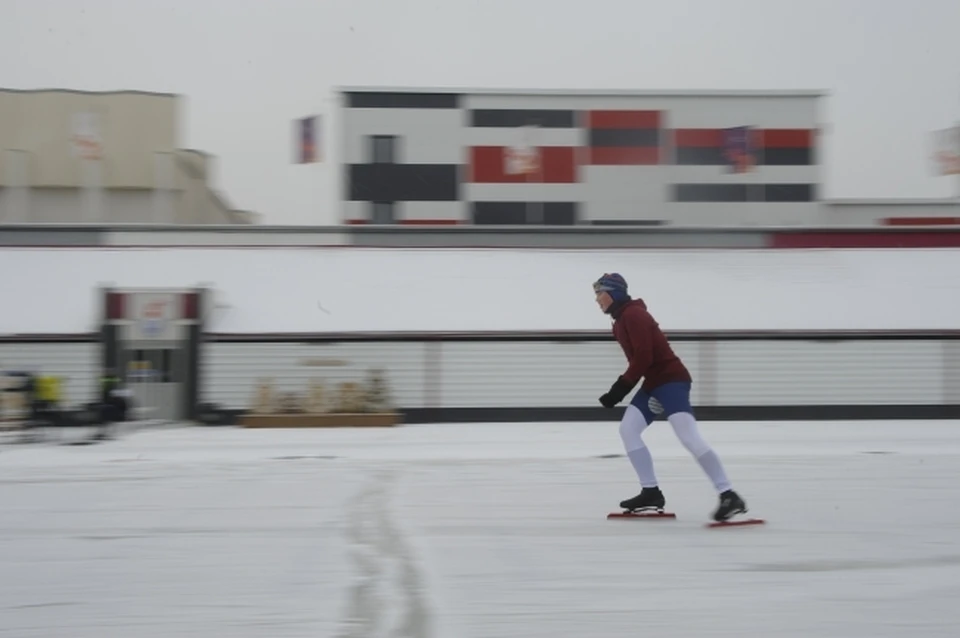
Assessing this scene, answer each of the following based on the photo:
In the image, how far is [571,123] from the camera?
141ft

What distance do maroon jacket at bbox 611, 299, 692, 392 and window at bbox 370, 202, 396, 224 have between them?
34.7 metres

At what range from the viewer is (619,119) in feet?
141

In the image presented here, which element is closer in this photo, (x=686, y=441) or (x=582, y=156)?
(x=686, y=441)

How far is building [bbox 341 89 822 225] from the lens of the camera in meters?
42.1

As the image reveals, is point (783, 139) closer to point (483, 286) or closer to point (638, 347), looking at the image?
point (483, 286)

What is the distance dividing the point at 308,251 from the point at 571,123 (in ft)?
66.4

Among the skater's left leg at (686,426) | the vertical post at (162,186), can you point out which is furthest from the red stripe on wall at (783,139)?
the skater's left leg at (686,426)

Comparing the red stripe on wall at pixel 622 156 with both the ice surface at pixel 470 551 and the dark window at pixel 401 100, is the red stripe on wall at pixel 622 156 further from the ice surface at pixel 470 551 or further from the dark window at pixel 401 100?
the ice surface at pixel 470 551

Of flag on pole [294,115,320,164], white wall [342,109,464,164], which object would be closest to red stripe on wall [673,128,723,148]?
white wall [342,109,464,164]

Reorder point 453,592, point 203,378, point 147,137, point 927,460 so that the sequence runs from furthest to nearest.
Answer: point 147,137 → point 203,378 → point 927,460 → point 453,592

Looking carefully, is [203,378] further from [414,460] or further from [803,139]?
[803,139]

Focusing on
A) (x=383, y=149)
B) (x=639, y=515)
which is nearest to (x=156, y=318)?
(x=639, y=515)

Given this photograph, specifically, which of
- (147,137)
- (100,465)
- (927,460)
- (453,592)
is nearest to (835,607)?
(453,592)

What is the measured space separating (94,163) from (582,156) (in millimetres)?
19027
